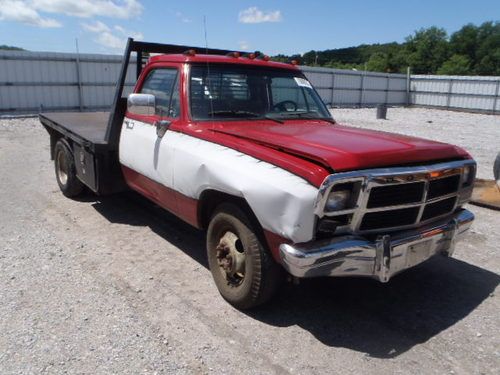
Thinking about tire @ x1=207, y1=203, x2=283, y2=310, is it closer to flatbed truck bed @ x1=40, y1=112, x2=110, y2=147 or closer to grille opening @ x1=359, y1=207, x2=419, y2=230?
grille opening @ x1=359, y1=207, x2=419, y2=230

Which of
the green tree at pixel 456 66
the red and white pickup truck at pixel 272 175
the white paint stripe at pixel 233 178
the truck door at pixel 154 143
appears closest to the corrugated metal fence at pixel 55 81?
the truck door at pixel 154 143

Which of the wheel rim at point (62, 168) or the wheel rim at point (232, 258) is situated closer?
the wheel rim at point (232, 258)

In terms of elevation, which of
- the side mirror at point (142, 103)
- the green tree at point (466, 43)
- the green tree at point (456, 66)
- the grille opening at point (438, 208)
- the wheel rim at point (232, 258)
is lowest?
the wheel rim at point (232, 258)

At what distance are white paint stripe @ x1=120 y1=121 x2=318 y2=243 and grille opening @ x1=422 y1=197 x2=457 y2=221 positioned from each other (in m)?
1.23

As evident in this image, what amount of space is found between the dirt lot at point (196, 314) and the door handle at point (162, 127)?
4.30ft

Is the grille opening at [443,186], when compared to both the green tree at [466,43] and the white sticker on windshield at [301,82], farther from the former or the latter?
the green tree at [466,43]

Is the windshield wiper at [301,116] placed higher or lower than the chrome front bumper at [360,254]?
higher

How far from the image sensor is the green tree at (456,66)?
57.7m

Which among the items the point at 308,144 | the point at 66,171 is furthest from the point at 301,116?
the point at 66,171

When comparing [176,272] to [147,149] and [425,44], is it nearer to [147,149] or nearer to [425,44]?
[147,149]

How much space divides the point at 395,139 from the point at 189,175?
1.81 metres

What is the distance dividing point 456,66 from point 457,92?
31.1 meters

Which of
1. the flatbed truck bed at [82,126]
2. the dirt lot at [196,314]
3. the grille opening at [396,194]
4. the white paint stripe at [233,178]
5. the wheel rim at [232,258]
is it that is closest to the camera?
the white paint stripe at [233,178]

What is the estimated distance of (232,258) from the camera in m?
3.71
